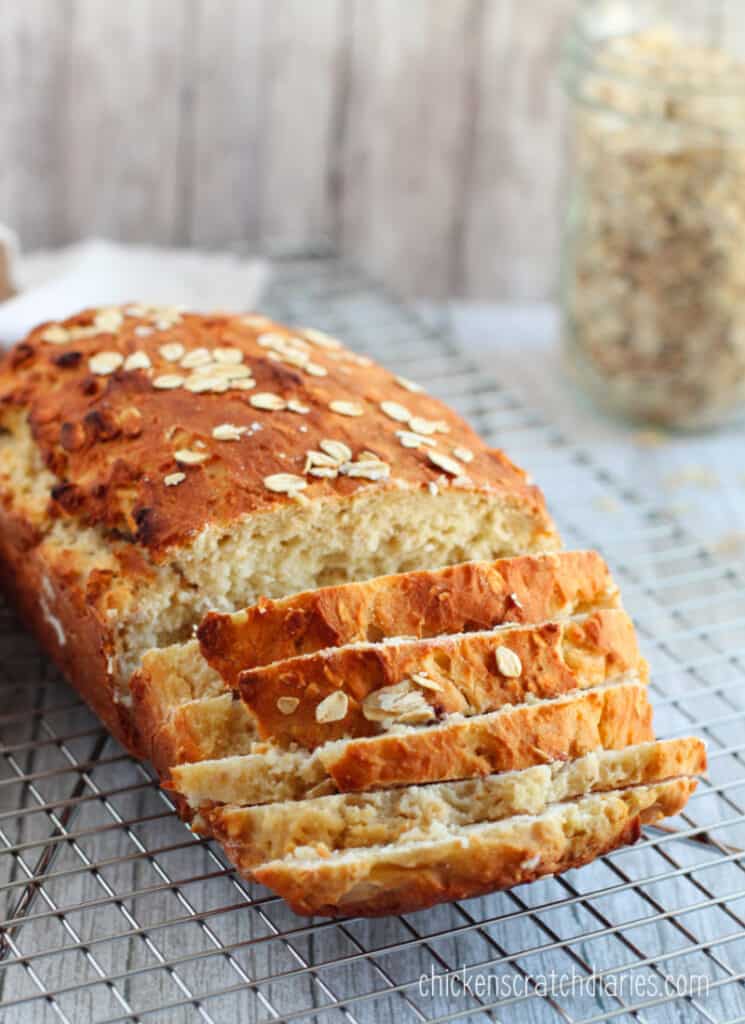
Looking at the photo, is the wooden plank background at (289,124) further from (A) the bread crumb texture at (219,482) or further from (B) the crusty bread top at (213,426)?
(A) the bread crumb texture at (219,482)

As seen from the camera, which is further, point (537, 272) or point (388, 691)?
point (537, 272)

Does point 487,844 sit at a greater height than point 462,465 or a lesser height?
lesser

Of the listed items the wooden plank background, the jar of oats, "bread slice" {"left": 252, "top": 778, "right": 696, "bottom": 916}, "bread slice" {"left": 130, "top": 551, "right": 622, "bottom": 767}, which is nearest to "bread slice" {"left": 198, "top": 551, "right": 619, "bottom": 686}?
"bread slice" {"left": 130, "top": 551, "right": 622, "bottom": 767}

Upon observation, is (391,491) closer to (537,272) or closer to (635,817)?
(635,817)

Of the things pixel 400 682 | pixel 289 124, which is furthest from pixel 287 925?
pixel 289 124

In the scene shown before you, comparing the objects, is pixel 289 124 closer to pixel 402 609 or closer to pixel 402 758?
pixel 402 609

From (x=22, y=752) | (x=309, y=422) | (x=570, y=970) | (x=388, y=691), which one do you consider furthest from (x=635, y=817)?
(x=22, y=752)
